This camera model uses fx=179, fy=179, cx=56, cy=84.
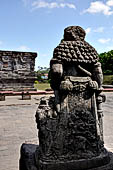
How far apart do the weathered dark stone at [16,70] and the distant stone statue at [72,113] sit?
1661 cm

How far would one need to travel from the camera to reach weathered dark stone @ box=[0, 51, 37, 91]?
18469 millimetres

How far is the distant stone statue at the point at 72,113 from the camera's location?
2.31 metres

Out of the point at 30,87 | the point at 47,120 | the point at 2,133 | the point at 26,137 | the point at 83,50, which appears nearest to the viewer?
the point at 47,120

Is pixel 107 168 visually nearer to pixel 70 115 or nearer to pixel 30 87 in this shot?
pixel 70 115

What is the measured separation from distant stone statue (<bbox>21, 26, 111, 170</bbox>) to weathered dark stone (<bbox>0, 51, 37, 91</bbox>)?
16.6 meters

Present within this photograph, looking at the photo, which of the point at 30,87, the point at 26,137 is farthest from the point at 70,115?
the point at 30,87

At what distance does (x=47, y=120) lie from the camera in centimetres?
233

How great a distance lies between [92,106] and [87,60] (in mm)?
647

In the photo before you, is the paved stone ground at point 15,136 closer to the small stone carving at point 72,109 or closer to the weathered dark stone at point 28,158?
the weathered dark stone at point 28,158

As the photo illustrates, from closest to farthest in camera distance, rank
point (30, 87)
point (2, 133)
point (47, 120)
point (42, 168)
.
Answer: point (42, 168)
point (47, 120)
point (2, 133)
point (30, 87)

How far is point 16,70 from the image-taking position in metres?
18.9

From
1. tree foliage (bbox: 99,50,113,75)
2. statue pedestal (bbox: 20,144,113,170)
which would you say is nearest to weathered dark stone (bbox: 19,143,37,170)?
statue pedestal (bbox: 20,144,113,170)

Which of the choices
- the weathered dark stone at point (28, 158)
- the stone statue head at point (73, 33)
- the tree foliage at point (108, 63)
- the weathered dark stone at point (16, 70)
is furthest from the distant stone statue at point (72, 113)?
the tree foliage at point (108, 63)

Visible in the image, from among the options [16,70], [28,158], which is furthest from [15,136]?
[16,70]
